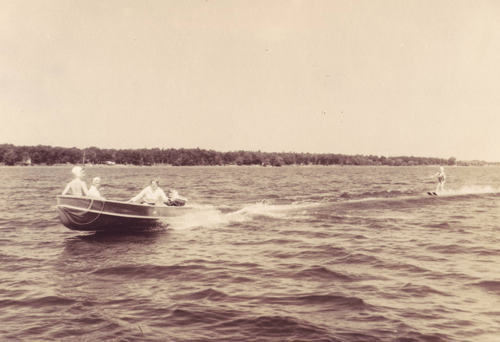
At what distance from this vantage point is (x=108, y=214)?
1557 cm

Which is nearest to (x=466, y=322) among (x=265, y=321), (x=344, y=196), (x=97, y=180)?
(x=265, y=321)

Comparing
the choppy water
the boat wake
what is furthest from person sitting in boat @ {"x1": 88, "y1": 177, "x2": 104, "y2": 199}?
the boat wake

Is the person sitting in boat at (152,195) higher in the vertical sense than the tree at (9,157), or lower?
lower

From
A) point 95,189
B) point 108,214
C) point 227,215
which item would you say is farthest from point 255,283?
point 227,215

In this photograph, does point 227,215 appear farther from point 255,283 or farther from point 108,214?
point 255,283

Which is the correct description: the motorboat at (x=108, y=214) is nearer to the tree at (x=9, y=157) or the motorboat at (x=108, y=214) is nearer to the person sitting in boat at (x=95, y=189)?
the person sitting in boat at (x=95, y=189)

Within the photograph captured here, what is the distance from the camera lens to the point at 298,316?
24.4ft

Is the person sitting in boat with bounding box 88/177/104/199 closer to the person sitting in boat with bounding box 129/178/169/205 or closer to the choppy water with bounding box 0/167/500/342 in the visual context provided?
the choppy water with bounding box 0/167/500/342

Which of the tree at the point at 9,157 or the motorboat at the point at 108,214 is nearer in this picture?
the motorboat at the point at 108,214

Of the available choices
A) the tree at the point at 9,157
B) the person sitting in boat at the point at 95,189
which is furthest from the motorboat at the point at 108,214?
the tree at the point at 9,157

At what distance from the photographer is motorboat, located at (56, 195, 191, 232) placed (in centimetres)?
1474

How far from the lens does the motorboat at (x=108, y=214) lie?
14742mm

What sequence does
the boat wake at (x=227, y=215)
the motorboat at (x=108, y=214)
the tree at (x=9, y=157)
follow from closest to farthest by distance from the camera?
the motorboat at (x=108, y=214) → the boat wake at (x=227, y=215) → the tree at (x=9, y=157)

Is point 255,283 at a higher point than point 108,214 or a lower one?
lower
